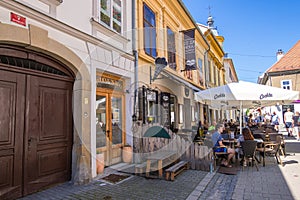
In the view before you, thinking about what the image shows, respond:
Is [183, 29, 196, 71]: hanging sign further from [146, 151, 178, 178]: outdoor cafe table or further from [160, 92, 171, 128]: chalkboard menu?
[146, 151, 178, 178]: outdoor cafe table

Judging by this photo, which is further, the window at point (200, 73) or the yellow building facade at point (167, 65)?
the window at point (200, 73)

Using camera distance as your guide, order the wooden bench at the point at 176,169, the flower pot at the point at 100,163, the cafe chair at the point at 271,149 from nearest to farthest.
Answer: the wooden bench at the point at 176,169
the flower pot at the point at 100,163
the cafe chair at the point at 271,149

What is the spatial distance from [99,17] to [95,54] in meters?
1.08

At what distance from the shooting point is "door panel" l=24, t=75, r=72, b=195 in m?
4.07

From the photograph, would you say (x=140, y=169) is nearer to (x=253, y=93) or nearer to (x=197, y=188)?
(x=197, y=188)

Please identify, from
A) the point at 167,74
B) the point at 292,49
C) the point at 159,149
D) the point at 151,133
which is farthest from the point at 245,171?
the point at 292,49

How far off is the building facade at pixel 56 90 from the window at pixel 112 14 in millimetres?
30

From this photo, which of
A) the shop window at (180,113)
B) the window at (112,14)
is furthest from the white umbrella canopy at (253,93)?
the window at (112,14)

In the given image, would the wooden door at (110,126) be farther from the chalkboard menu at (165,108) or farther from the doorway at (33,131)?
the chalkboard menu at (165,108)

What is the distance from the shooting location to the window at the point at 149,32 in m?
8.02

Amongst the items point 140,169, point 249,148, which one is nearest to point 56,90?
point 140,169

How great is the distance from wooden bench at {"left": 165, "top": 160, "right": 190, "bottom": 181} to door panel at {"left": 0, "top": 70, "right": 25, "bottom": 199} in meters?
3.00

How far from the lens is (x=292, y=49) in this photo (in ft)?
87.1

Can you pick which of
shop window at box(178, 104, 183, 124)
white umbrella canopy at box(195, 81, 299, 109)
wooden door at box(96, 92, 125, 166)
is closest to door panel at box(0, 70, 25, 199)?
wooden door at box(96, 92, 125, 166)
